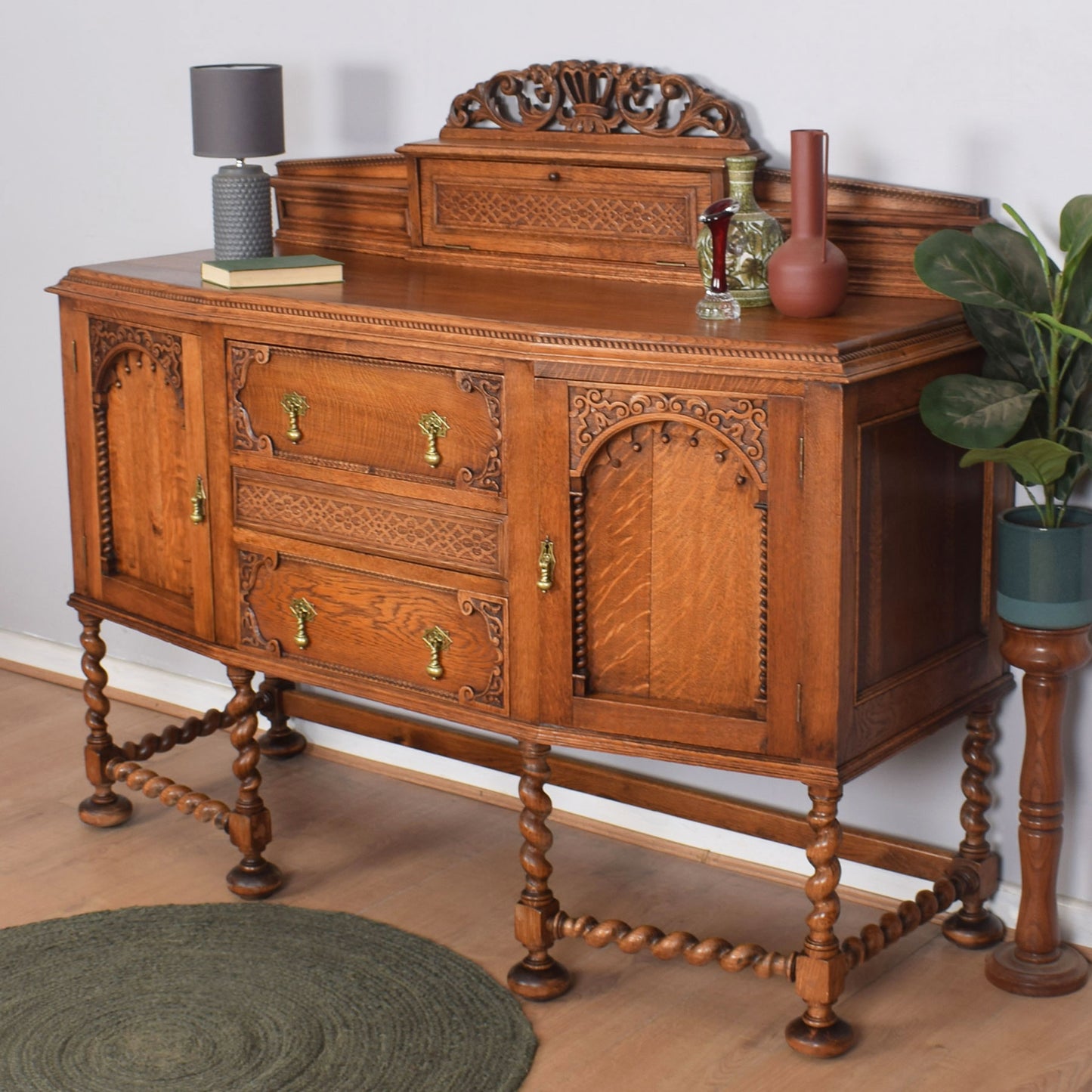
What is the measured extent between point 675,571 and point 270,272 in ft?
2.97

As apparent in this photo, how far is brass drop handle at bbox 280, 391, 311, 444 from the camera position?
102 inches

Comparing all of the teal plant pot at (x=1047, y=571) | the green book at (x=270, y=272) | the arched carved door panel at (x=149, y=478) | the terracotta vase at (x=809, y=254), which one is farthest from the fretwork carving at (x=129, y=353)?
the teal plant pot at (x=1047, y=571)

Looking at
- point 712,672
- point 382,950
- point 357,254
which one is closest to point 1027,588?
point 712,672

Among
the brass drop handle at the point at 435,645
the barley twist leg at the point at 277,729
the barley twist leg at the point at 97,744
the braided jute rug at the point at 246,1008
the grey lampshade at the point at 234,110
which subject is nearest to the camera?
the braided jute rug at the point at 246,1008

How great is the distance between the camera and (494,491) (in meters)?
2.39

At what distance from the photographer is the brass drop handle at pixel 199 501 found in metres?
2.77

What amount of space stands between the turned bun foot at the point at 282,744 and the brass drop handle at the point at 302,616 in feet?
2.89

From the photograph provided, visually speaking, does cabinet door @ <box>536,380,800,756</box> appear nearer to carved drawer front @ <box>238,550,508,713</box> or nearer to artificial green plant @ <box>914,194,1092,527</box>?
carved drawer front @ <box>238,550,508,713</box>

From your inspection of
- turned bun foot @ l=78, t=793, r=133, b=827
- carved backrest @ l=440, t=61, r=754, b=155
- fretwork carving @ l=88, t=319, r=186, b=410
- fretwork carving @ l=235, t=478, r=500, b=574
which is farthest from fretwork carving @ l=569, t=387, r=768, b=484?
turned bun foot @ l=78, t=793, r=133, b=827

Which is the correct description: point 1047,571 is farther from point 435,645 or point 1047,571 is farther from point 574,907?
point 574,907

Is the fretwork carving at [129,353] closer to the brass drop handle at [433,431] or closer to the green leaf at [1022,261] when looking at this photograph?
the brass drop handle at [433,431]

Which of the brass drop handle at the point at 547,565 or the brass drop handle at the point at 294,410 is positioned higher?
the brass drop handle at the point at 294,410

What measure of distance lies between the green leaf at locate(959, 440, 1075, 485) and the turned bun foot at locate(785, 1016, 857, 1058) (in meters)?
0.86

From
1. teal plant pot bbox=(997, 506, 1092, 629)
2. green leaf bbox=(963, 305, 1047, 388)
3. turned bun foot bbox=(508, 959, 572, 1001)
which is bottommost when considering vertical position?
turned bun foot bbox=(508, 959, 572, 1001)
